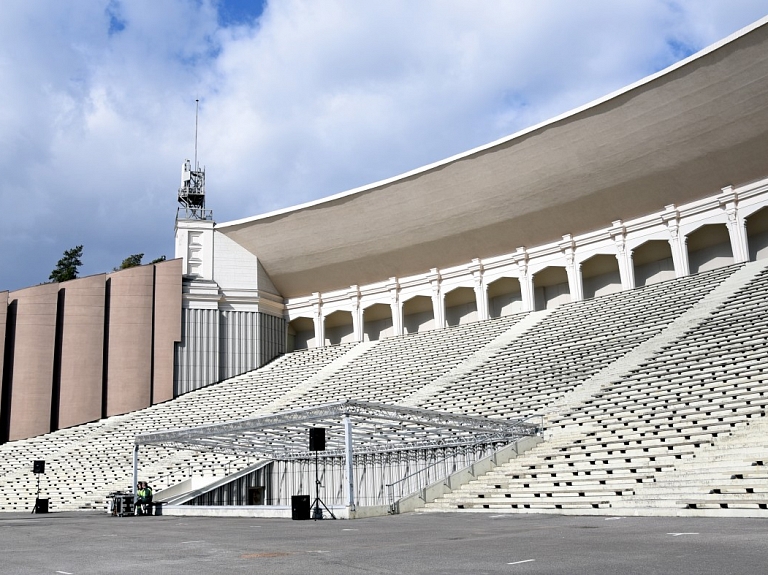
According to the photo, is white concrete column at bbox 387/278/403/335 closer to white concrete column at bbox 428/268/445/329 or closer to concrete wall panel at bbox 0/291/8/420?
white concrete column at bbox 428/268/445/329

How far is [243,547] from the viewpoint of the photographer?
32.8ft

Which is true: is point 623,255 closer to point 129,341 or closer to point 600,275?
point 600,275

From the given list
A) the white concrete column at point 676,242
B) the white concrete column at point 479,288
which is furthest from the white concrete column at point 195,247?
the white concrete column at point 676,242

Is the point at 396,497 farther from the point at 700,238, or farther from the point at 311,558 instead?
the point at 700,238

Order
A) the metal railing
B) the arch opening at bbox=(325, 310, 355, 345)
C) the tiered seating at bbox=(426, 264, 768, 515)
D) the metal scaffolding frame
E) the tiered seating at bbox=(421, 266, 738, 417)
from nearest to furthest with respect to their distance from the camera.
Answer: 1. the tiered seating at bbox=(426, 264, 768, 515)
2. the metal scaffolding frame
3. the tiered seating at bbox=(421, 266, 738, 417)
4. the metal railing
5. the arch opening at bbox=(325, 310, 355, 345)

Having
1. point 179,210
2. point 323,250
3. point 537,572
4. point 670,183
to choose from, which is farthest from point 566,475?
point 179,210

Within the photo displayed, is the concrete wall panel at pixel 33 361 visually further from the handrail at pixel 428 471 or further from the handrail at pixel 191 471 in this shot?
the handrail at pixel 428 471

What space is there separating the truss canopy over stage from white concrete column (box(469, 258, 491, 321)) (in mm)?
16684

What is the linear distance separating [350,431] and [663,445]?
7.18m

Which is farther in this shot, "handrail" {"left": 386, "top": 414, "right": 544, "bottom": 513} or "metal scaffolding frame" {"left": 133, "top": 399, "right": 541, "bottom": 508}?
"handrail" {"left": 386, "top": 414, "right": 544, "bottom": 513}

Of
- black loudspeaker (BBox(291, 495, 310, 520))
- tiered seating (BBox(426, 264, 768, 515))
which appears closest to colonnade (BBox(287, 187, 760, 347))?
tiered seating (BBox(426, 264, 768, 515))

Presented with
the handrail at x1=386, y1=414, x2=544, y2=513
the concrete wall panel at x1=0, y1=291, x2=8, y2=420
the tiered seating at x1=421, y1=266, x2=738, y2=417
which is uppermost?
the concrete wall panel at x1=0, y1=291, x2=8, y2=420

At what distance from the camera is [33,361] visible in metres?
38.1

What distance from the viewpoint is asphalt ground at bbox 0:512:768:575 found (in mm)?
7340
